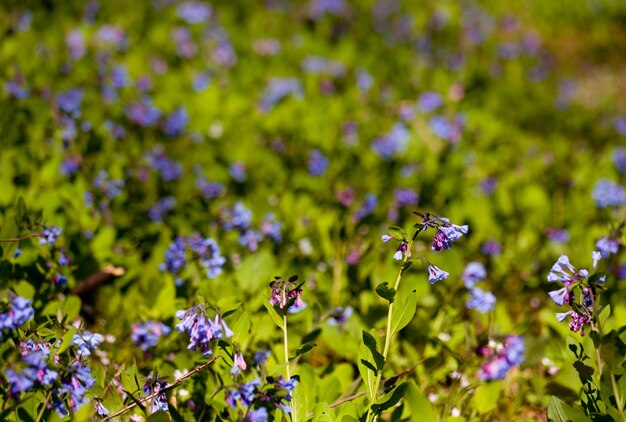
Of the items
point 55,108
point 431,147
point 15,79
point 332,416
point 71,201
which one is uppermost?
point 15,79

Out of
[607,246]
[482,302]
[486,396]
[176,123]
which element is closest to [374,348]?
[486,396]

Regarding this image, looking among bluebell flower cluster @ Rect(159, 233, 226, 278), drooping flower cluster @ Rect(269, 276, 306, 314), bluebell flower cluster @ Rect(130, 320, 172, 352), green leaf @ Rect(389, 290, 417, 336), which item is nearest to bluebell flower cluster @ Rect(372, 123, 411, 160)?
bluebell flower cluster @ Rect(159, 233, 226, 278)

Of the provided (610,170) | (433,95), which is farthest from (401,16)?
(610,170)

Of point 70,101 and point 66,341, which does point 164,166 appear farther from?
point 66,341

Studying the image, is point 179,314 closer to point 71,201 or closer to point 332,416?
point 332,416

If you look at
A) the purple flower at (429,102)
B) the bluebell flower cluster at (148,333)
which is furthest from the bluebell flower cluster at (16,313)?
the purple flower at (429,102)

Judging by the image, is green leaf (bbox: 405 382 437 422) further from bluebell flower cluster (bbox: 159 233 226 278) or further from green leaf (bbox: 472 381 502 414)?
bluebell flower cluster (bbox: 159 233 226 278)
